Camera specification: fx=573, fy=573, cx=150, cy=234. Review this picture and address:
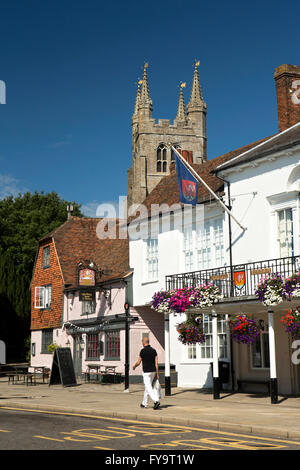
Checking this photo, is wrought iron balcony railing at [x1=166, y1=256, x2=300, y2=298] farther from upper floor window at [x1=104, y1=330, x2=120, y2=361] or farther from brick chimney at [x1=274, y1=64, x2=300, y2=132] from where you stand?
upper floor window at [x1=104, y1=330, x2=120, y2=361]

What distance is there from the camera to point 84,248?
35.7 metres

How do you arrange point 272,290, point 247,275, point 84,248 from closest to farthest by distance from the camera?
1. point 272,290
2. point 247,275
3. point 84,248

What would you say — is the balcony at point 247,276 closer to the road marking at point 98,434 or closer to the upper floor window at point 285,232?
the upper floor window at point 285,232

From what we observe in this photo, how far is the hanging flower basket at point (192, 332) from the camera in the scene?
1905 centimetres

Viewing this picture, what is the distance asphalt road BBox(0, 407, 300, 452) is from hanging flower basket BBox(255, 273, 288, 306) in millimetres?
5243

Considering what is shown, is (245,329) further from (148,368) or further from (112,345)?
(112,345)

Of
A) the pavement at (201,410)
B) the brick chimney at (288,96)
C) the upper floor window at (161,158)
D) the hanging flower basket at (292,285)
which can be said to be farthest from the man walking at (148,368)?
the upper floor window at (161,158)

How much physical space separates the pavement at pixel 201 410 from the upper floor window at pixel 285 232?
15.1 feet

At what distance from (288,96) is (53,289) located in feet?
61.5

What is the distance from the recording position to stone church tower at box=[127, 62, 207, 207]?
289ft

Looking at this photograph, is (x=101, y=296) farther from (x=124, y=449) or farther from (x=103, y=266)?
(x=124, y=449)

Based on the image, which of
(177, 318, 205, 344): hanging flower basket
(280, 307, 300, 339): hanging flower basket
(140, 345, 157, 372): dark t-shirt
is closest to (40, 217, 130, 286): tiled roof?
(177, 318, 205, 344): hanging flower basket

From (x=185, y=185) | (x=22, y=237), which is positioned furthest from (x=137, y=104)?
(x=185, y=185)

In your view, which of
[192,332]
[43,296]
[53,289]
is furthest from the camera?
[43,296]
